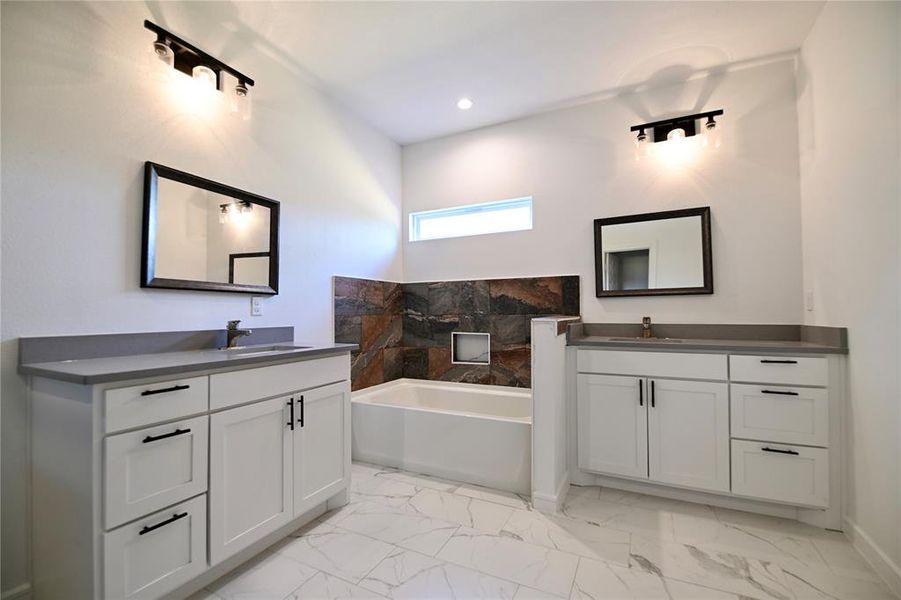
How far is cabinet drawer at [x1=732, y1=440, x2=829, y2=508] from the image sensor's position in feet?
6.46

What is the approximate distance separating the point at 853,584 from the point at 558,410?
1.32 meters

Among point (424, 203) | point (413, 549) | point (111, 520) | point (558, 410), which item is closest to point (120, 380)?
point (111, 520)

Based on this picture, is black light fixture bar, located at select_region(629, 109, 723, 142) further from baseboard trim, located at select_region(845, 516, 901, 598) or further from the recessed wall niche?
Answer: baseboard trim, located at select_region(845, 516, 901, 598)

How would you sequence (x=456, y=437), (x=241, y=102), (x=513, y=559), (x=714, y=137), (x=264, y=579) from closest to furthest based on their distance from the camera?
(x=264, y=579)
(x=513, y=559)
(x=241, y=102)
(x=456, y=437)
(x=714, y=137)

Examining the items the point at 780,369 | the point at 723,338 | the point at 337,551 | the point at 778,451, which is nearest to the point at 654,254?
the point at 723,338

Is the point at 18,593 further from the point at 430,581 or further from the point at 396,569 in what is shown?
the point at 430,581

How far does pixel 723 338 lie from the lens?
8.48ft

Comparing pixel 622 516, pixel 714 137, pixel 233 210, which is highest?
pixel 714 137

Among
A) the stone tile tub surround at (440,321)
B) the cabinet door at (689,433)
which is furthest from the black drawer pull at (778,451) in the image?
the stone tile tub surround at (440,321)

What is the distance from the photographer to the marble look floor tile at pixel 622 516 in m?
1.97

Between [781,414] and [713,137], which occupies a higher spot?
[713,137]

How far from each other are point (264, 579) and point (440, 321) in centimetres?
228

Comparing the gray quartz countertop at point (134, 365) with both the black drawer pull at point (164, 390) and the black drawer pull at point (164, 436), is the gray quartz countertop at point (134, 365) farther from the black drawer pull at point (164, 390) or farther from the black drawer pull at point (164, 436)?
the black drawer pull at point (164, 436)

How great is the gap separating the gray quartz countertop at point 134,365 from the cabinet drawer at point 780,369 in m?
2.35
